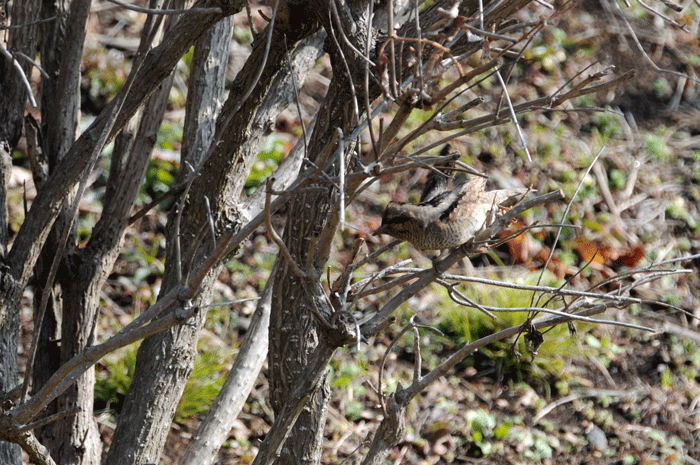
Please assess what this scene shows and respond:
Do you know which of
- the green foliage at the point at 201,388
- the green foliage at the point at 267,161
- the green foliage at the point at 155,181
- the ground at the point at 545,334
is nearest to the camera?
the green foliage at the point at 201,388

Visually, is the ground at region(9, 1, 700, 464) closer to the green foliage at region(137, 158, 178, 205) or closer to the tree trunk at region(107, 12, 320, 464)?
the green foliage at region(137, 158, 178, 205)

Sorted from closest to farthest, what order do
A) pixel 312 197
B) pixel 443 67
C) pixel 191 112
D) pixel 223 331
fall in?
pixel 443 67 < pixel 312 197 < pixel 191 112 < pixel 223 331

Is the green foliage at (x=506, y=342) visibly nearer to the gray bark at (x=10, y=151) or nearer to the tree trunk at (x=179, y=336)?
the tree trunk at (x=179, y=336)

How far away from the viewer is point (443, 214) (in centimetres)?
232

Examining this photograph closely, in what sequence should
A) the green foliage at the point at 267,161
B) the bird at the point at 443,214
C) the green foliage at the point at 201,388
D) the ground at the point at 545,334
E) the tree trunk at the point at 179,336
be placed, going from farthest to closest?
the green foliage at the point at 267,161 → the ground at the point at 545,334 → the green foliage at the point at 201,388 → the tree trunk at the point at 179,336 → the bird at the point at 443,214

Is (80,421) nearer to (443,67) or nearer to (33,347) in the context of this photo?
(33,347)

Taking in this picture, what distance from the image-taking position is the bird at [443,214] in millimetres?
2326

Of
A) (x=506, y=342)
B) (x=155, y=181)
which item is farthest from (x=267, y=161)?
(x=506, y=342)

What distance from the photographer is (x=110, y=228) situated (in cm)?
265

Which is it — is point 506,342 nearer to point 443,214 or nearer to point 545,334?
point 545,334

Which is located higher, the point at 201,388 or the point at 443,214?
the point at 443,214

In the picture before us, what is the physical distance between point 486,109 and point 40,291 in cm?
462

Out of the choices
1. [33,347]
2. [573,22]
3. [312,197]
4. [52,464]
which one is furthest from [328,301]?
[573,22]

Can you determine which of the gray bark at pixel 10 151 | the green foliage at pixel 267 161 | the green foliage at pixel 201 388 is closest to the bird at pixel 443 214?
the gray bark at pixel 10 151
